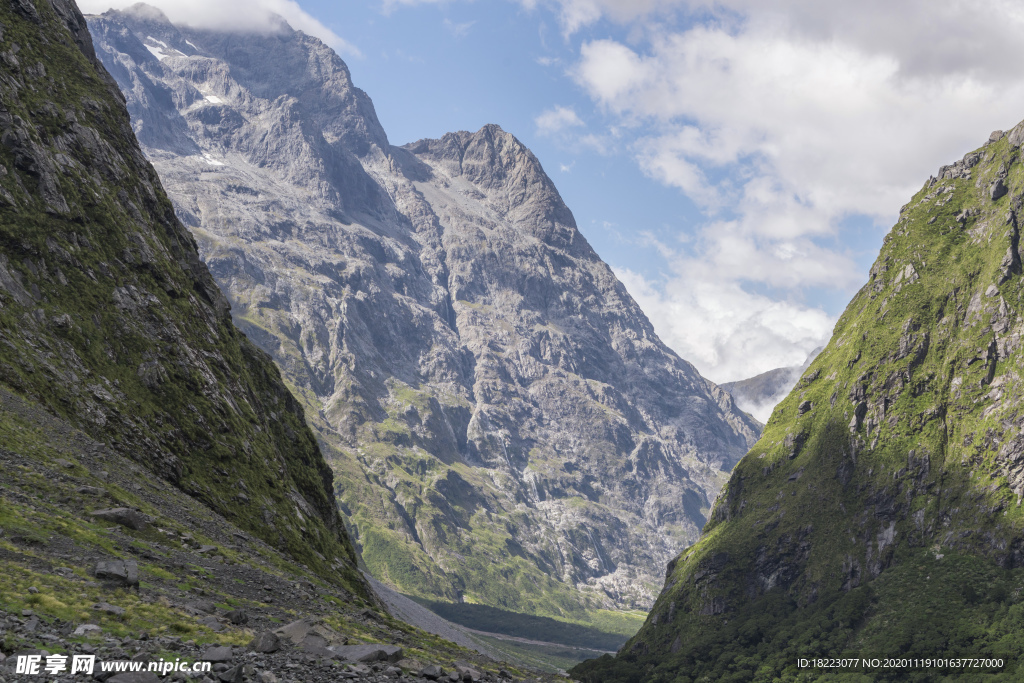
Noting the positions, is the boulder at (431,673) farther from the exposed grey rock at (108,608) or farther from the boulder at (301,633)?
the exposed grey rock at (108,608)

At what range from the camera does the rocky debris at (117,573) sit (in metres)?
40.2

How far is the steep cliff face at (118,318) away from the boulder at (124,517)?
13.2 meters

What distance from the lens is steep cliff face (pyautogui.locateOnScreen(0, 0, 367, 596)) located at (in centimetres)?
8600

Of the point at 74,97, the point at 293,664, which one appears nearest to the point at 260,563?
the point at 293,664

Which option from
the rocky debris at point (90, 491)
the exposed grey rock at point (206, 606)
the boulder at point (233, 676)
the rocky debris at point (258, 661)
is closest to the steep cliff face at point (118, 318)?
the rocky debris at point (90, 491)

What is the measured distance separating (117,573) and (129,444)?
49.6 metres

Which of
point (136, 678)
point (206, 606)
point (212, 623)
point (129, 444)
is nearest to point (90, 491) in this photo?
point (206, 606)

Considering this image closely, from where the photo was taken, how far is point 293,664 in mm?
32344

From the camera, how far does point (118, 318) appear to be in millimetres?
103938

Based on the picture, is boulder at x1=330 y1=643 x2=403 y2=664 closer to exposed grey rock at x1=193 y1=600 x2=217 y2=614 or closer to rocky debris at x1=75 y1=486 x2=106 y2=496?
exposed grey rock at x1=193 y1=600 x2=217 y2=614

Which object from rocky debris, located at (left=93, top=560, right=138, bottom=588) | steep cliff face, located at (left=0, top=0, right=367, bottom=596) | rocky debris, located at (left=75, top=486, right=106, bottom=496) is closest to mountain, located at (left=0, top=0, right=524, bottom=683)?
rocky debris, located at (left=93, top=560, right=138, bottom=588)

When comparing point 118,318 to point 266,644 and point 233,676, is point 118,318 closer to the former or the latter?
point 266,644

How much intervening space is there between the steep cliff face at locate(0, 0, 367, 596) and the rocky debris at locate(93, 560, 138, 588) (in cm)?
2740

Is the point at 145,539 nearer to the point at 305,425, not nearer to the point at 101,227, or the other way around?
the point at 101,227
